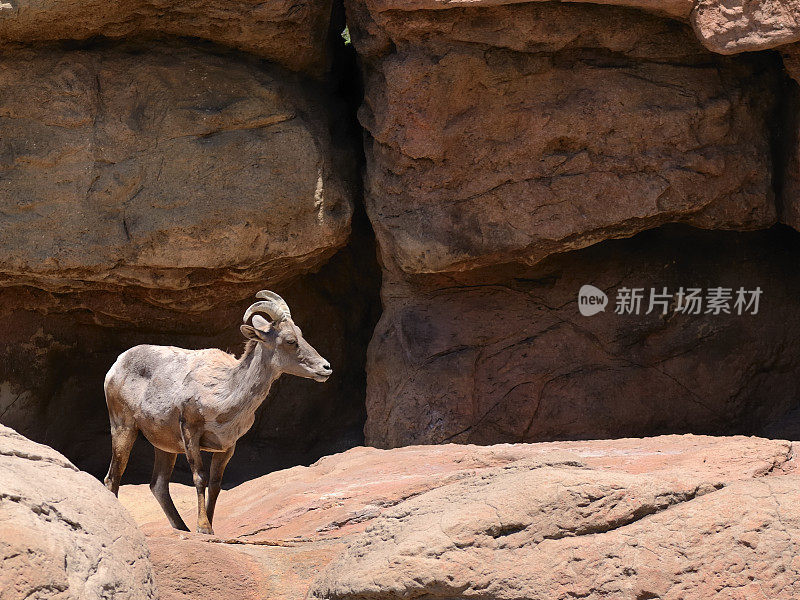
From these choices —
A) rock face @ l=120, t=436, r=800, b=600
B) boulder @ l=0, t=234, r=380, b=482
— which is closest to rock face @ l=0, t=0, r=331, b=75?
boulder @ l=0, t=234, r=380, b=482

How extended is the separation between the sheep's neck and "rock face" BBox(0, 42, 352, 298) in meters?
1.92

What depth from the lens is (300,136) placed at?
8.56m

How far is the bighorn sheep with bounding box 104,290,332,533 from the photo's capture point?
6691 mm

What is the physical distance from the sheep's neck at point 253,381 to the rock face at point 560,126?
218cm

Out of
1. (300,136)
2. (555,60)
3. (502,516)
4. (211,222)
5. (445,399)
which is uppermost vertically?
(555,60)

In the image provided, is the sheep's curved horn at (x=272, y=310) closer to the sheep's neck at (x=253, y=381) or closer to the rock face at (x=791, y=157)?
the sheep's neck at (x=253, y=381)

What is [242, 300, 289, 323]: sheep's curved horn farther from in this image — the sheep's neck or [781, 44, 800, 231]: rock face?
[781, 44, 800, 231]: rock face

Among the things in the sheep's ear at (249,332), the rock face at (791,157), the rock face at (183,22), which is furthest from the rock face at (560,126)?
the sheep's ear at (249,332)

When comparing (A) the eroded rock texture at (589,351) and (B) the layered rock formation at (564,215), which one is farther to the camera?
(A) the eroded rock texture at (589,351)

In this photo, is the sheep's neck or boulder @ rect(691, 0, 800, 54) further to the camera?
boulder @ rect(691, 0, 800, 54)

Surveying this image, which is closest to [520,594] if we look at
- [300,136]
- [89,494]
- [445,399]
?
[89,494]

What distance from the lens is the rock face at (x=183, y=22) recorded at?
7879mm

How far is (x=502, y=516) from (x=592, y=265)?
17.5ft

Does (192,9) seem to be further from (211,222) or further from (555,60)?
(555,60)
